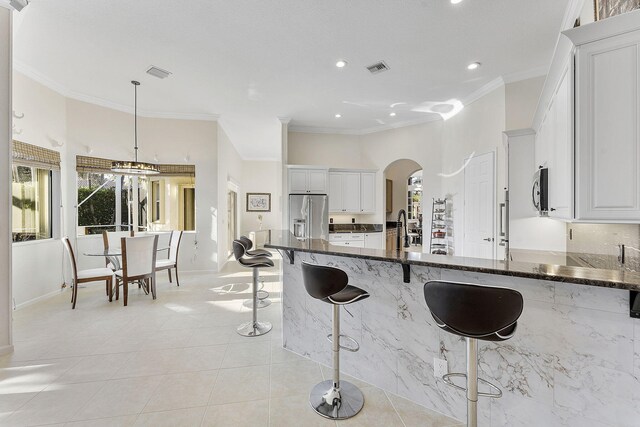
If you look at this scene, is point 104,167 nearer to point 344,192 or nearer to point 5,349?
point 5,349

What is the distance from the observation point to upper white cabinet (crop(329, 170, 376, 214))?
242 inches

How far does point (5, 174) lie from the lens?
2617mm

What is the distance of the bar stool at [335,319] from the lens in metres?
1.78

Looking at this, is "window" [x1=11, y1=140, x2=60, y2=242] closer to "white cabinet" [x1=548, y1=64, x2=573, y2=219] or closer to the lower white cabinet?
the lower white cabinet

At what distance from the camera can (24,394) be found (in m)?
2.05

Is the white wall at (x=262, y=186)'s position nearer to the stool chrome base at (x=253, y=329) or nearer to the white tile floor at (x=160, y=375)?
the white tile floor at (x=160, y=375)

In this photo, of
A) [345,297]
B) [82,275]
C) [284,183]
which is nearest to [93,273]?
[82,275]

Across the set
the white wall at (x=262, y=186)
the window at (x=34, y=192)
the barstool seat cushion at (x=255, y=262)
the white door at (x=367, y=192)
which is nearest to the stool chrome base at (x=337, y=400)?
the barstool seat cushion at (x=255, y=262)

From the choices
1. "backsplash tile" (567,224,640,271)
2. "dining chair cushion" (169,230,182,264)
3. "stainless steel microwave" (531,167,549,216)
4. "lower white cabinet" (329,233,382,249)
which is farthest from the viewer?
"lower white cabinet" (329,233,382,249)

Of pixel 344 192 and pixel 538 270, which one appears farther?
pixel 344 192

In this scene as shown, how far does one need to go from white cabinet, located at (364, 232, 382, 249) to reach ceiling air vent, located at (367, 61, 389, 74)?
3.34 m

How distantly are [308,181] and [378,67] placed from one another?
8.60ft

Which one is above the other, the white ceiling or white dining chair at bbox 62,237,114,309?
the white ceiling

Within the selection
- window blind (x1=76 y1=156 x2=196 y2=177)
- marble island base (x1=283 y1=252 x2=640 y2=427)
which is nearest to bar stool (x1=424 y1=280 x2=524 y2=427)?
marble island base (x1=283 y1=252 x2=640 y2=427)
